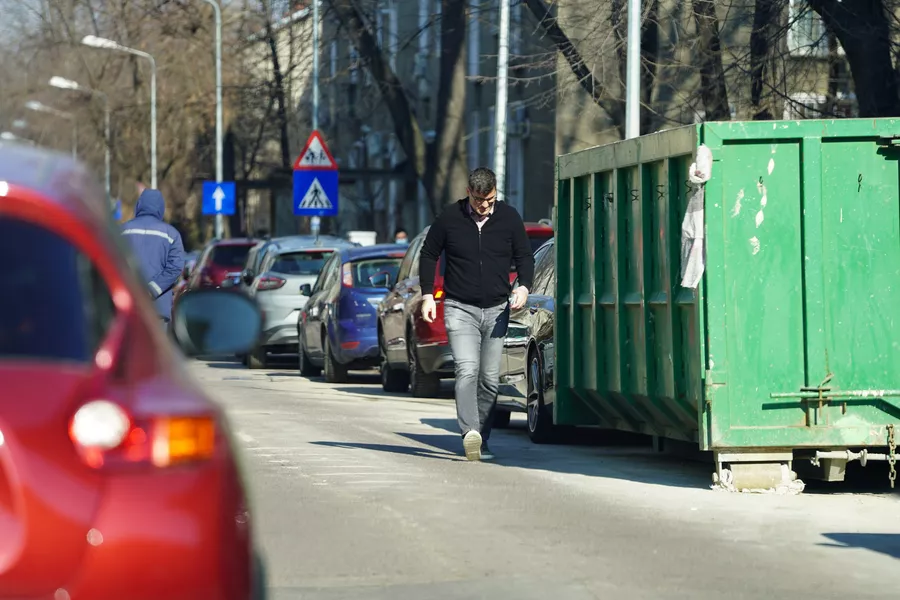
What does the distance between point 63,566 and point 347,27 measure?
2775 centimetres

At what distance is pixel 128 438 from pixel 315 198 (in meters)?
27.1

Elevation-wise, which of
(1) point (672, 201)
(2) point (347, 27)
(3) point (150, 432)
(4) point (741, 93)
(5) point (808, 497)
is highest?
(2) point (347, 27)

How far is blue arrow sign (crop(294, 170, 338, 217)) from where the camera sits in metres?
30.2

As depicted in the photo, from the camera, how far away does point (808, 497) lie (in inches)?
390

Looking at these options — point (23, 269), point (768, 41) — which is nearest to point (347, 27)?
point (768, 41)

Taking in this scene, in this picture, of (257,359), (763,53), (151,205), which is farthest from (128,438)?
(257,359)

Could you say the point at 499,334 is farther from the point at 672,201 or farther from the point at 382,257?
the point at 382,257

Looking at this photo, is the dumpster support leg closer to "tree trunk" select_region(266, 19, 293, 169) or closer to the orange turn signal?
the orange turn signal

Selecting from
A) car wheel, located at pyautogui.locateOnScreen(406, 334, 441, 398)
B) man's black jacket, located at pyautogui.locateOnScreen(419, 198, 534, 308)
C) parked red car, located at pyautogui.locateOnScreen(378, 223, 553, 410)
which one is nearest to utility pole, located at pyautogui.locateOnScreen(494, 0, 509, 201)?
parked red car, located at pyautogui.locateOnScreen(378, 223, 553, 410)

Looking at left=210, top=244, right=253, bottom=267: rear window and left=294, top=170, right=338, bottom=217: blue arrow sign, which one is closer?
left=294, top=170, right=338, bottom=217: blue arrow sign

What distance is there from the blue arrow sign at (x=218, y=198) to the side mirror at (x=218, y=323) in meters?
37.7

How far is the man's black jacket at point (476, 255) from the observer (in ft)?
38.3

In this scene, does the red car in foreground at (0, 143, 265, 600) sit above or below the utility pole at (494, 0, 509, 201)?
below

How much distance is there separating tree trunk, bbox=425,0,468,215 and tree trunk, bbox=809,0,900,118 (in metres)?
11.6
